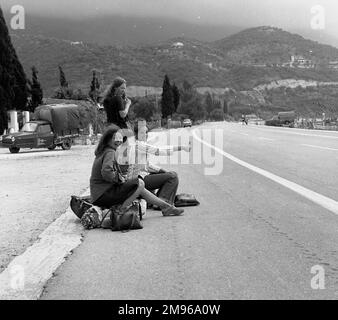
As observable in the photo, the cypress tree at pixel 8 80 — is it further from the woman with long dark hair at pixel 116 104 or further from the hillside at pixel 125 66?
the hillside at pixel 125 66

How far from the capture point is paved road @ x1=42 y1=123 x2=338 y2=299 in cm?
468

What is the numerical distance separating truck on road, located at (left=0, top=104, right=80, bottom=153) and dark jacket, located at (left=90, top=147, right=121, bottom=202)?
2266 cm

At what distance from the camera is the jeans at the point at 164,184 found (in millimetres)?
8836

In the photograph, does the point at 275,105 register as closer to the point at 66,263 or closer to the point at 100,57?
the point at 100,57

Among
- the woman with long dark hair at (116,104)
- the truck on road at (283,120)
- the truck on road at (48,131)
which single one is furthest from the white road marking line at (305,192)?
the truck on road at (283,120)

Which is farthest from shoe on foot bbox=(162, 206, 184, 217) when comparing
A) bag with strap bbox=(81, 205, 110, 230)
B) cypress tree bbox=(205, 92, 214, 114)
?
cypress tree bbox=(205, 92, 214, 114)

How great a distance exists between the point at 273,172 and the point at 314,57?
644 ft

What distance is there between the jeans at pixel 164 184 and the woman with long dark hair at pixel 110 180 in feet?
3.01

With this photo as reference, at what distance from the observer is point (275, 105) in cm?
17625

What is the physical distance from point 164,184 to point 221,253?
124 inches

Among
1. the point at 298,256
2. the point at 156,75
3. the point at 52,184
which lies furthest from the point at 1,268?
the point at 156,75

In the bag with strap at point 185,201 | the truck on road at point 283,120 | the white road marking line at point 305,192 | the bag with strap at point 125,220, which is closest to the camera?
the bag with strap at point 125,220

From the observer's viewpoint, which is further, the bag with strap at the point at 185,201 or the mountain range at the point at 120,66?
the mountain range at the point at 120,66
